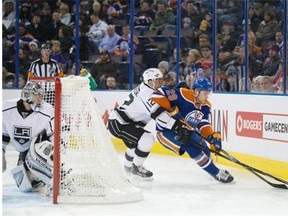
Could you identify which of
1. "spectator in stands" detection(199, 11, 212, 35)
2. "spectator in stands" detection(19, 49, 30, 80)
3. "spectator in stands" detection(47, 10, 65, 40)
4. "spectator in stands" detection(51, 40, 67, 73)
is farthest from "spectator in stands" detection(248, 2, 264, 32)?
"spectator in stands" detection(19, 49, 30, 80)

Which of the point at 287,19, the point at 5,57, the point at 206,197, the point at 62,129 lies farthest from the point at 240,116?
the point at 5,57

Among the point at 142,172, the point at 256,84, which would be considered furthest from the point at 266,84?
the point at 142,172

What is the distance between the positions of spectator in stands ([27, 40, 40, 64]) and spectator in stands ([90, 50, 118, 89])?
0.92 metres

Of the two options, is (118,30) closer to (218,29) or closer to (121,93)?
(121,93)

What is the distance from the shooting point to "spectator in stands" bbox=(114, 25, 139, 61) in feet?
29.2

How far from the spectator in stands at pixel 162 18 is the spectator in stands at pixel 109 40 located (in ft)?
1.62

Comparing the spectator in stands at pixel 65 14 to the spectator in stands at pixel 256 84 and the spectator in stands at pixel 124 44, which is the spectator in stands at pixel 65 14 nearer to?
the spectator in stands at pixel 124 44

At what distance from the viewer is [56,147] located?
4.88 meters

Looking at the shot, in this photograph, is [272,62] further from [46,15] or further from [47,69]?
[46,15]

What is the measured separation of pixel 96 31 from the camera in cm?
962

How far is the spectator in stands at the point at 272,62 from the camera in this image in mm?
6717

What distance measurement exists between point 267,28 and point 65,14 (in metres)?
3.74

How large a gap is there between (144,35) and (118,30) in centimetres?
48

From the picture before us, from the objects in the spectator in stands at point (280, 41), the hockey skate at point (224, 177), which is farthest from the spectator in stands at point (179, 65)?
the hockey skate at point (224, 177)
